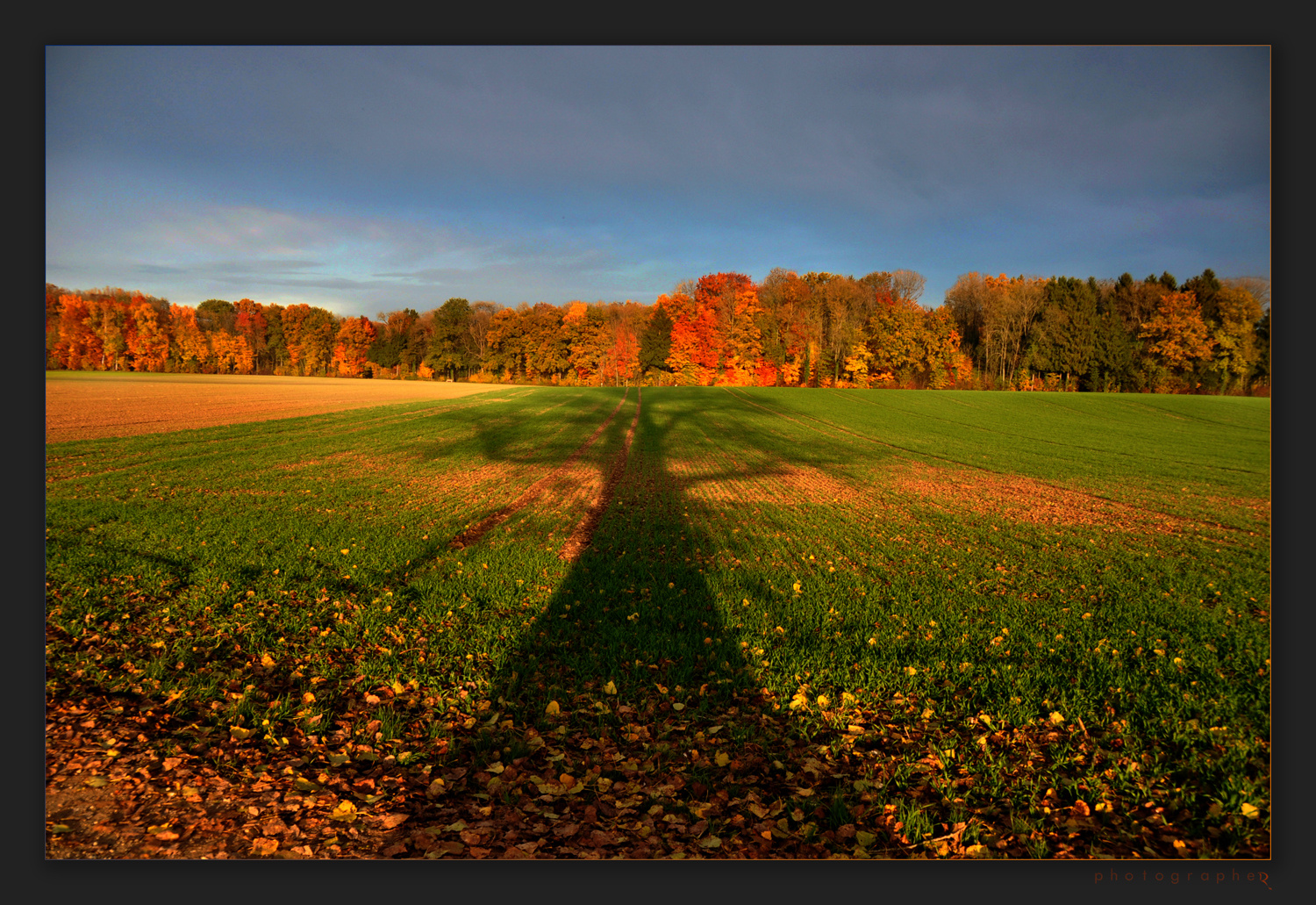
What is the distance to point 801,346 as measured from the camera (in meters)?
49.1

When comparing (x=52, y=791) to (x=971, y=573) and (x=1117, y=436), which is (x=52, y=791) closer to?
(x=971, y=573)

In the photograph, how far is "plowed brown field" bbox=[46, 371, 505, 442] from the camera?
277 inches

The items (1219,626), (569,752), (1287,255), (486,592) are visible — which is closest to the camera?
(569,752)

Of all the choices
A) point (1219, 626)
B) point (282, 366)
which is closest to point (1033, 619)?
point (1219, 626)

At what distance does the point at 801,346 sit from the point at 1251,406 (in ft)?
151

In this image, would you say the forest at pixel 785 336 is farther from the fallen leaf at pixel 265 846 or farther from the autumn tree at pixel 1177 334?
the fallen leaf at pixel 265 846

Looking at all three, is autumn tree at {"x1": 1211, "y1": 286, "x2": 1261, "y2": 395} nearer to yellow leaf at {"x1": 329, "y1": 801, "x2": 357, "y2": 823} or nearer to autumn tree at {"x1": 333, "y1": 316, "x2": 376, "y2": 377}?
yellow leaf at {"x1": 329, "y1": 801, "x2": 357, "y2": 823}

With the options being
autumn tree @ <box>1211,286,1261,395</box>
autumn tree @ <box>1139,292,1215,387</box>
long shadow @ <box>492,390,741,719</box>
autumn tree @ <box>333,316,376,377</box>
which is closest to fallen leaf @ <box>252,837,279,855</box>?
long shadow @ <box>492,390,741,719</box>

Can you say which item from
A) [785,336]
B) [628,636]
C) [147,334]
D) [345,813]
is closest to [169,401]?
[147,334]

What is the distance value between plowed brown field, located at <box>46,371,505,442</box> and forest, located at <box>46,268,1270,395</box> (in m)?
0.58

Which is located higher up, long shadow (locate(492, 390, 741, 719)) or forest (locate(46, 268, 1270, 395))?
forest (locate(46, 268, 1270, 395))

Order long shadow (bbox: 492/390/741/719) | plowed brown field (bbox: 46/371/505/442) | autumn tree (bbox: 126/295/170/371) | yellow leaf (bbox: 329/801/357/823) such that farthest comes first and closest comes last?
1. autumn tree (bbox: 126/295/170/371)
2. plowed brown field (bbox: 46/371/505/442)
3. long shadow (bbox: 492/390/741/719)
4. yellow leaf (bbox: 329/801/357/823)

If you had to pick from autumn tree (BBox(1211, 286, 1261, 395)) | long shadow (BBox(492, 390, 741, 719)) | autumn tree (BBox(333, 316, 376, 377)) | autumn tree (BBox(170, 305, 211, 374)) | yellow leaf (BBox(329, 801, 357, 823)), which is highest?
autumn tree (BBox(333, 316, 376, 377))

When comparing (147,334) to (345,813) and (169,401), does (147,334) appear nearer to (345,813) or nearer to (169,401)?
(345,813)
